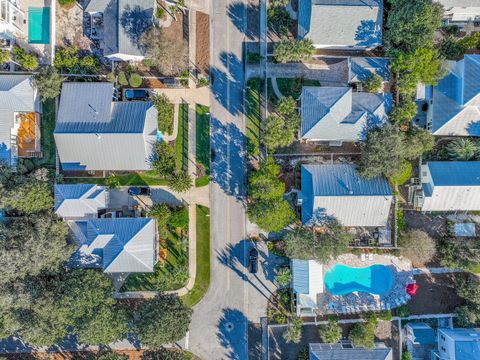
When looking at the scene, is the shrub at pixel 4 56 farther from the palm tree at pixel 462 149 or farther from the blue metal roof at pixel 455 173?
the palm tree at pixel 462 149

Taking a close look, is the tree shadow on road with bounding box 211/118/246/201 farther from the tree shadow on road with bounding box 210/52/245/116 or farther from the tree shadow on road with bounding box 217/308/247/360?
the tree shadow on road with bounding box 217/308/247/360

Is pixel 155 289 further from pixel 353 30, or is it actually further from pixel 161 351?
pixel 353 30

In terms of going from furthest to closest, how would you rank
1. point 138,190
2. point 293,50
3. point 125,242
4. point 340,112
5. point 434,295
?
point 434,295 < point 138,190 < point 293,50 < point 340,112 < point 125,242

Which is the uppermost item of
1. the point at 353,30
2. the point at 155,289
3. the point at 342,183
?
the point at 353,30

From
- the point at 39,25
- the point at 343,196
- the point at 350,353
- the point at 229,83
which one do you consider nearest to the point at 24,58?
the point at 39,25

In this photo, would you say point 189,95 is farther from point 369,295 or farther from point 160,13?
point 369,295

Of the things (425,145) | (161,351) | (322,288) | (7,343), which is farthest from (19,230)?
(425,145)
